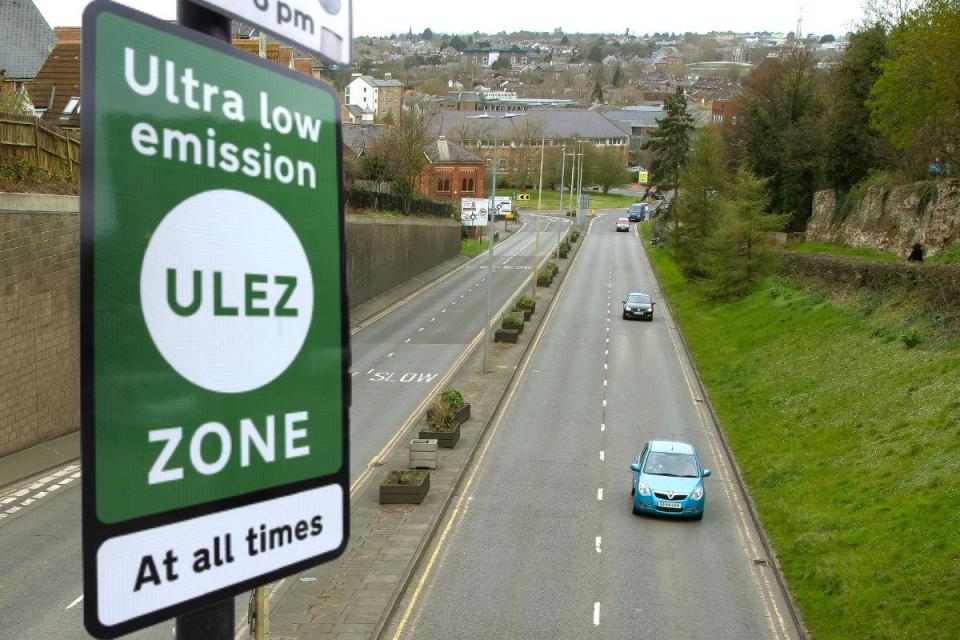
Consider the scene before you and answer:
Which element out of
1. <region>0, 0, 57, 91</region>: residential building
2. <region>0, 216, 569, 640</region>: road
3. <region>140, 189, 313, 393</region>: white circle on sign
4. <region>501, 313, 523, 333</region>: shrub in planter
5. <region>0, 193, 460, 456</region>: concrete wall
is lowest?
<region>0, 216, 569, 640</region>: road

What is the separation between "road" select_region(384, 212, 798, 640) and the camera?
1798cm

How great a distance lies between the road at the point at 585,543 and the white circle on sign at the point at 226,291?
1465 cm

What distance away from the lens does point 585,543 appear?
73.6ft

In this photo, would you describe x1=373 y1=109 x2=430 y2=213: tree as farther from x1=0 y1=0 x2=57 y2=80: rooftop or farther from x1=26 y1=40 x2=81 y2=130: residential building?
x1=26 y1=40 x2=81 y2=130: residential building

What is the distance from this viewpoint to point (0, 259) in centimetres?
2456

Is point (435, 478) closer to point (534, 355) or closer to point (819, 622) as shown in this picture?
point (819, 622)

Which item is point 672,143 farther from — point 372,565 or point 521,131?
point 372,565

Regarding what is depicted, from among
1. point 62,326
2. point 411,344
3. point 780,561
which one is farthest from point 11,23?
point 780,561

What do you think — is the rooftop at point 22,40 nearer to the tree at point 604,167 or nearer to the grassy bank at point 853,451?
the grassy bank at point 853,451

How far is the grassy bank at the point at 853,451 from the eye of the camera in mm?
18500

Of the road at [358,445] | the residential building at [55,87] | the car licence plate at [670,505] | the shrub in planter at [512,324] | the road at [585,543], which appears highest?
the residential building at [55,87]

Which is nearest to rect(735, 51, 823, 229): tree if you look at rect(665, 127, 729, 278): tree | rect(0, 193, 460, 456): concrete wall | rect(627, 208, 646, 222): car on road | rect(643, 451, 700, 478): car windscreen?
rect(665, 127, 729, 278): tree

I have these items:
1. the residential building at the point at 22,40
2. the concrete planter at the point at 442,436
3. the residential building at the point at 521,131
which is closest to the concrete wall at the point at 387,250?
the residential building at the point at 22,40

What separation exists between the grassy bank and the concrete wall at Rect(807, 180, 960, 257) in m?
10.1
